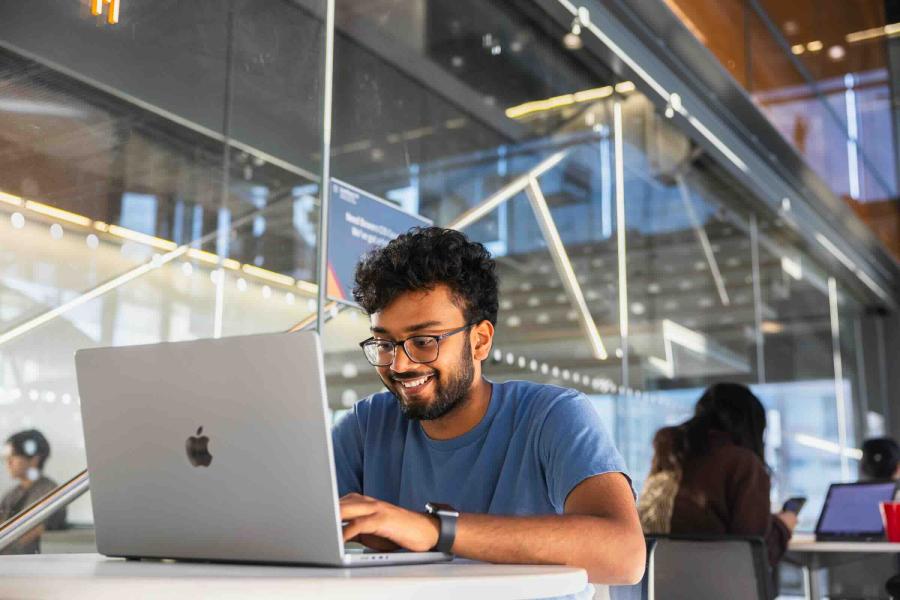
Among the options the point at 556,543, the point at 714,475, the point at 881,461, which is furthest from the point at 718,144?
the point at 556,543

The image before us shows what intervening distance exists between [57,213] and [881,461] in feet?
16.2

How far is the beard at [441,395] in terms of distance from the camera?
5.98 feet

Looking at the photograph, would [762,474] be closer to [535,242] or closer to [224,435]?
[535,242]

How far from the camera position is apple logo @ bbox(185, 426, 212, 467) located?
1.33 metres

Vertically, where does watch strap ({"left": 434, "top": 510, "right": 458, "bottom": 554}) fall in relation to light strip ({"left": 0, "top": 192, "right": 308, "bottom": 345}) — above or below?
below

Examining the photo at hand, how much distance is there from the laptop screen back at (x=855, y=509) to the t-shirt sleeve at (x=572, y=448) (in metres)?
3.24

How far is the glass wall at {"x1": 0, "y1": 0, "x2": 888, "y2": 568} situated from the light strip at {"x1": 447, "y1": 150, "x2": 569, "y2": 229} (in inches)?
0.6

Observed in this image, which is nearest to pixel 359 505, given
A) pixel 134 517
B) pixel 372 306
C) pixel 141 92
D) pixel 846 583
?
pixel 134 517

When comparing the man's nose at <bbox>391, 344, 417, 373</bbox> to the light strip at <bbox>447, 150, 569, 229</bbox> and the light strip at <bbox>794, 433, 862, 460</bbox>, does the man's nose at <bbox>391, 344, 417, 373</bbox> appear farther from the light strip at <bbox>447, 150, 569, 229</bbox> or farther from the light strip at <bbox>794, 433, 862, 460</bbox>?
the light strip at <bbox>794, 433, 862, 460</bbox>

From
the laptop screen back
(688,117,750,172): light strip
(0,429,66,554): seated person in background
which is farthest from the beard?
(688,117,750,172): light strip

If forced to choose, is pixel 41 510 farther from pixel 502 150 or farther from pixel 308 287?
pixel 502 150

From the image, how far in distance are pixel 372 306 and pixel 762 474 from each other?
83.2 inches

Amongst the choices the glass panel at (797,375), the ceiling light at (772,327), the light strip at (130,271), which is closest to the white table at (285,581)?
the light strip at (130,271)

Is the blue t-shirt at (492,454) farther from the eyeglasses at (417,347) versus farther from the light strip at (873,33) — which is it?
the light strip at (873,33)
